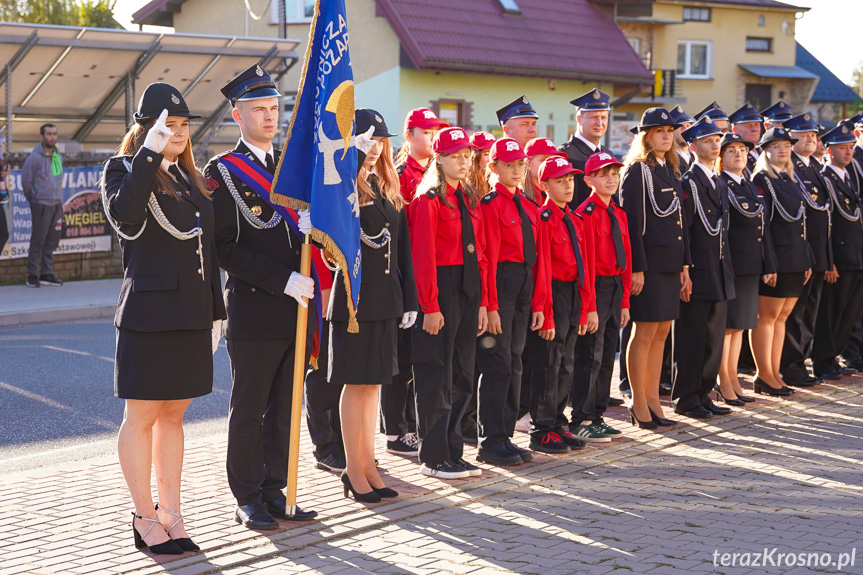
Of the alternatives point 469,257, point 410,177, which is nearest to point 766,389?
point 410,177

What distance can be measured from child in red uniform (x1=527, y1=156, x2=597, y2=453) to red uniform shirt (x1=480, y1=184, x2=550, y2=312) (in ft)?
0.44

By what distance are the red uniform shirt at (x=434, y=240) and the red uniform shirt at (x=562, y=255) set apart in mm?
724

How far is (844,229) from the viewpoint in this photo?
11219 mm

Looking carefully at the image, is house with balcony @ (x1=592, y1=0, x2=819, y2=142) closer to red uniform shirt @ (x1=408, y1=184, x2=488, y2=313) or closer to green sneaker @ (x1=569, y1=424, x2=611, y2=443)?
green sneaker @ (x1=569, y1=424, x2=611, y2=443)

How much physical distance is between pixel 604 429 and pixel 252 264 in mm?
3380

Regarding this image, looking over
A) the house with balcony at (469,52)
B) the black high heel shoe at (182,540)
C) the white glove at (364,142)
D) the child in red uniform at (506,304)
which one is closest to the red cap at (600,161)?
the child in red uniform at (506,304)

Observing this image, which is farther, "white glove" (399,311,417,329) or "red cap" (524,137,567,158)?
"red cap" (524,137,567,158)

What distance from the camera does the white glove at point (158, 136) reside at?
542 cm

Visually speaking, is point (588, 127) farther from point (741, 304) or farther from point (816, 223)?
point (816, 223)

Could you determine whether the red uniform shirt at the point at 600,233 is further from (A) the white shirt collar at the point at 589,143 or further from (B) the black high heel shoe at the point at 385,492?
(B) the black high heel shoe at the point at 385,492

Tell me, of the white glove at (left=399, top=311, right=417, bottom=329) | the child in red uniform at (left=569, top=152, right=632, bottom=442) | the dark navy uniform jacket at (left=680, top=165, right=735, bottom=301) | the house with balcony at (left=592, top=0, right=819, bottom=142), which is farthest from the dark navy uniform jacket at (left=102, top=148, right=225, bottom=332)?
the house with balcony at (left=592, top=0, right=819, bottom=142)

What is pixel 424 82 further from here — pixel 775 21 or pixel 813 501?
pixel 775 21

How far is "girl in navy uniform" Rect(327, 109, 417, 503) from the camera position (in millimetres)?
6637

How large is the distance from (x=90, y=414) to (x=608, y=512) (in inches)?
171
